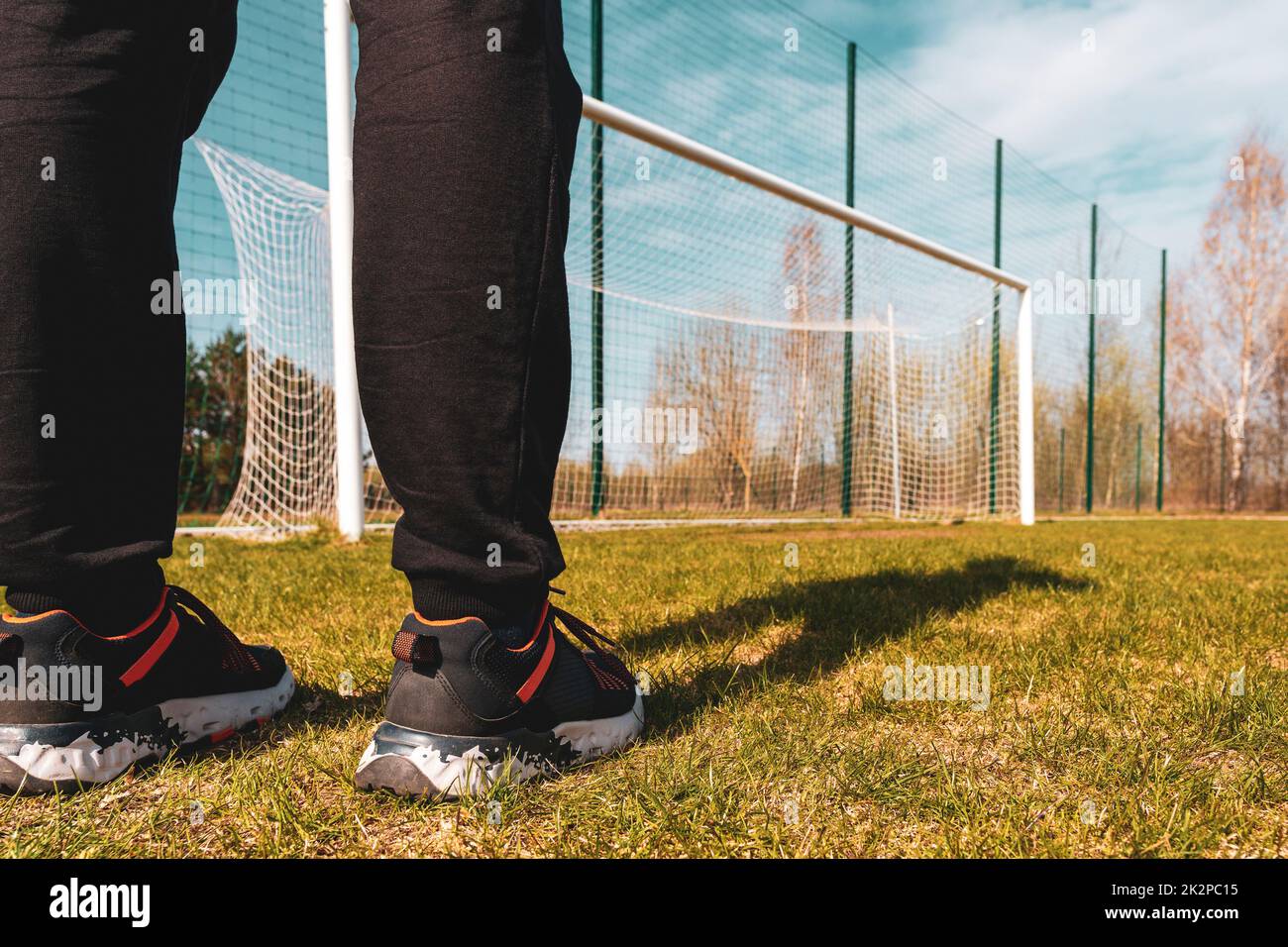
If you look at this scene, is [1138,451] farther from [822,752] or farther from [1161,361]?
[822,752]

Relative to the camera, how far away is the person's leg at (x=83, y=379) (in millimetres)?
983

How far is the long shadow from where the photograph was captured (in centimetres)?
148

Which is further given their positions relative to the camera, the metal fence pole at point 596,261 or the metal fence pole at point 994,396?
the metal fence pole at point 994,396

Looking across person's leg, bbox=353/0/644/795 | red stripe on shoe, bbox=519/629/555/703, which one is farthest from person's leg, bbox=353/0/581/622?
red stripe on shoe, bbox=519/629/555/703

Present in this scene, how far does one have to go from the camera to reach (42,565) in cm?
98

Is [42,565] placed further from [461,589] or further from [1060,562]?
[1060,562]

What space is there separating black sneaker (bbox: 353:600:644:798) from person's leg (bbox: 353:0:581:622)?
6 centimetres

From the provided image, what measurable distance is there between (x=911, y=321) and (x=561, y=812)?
336 inches

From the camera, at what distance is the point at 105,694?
41.0 inches

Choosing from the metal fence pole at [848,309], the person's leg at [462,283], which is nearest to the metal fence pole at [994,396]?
the metal fence pole at [848,309]

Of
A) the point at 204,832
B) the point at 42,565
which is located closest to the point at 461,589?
the point at 204,832

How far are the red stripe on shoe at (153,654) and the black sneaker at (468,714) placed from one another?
13.6 inches

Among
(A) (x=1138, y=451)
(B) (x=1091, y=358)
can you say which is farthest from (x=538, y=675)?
(A) (x=1138, y=451)

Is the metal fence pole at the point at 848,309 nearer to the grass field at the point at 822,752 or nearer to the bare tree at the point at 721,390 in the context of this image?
the bare tree at the point at 721,390
